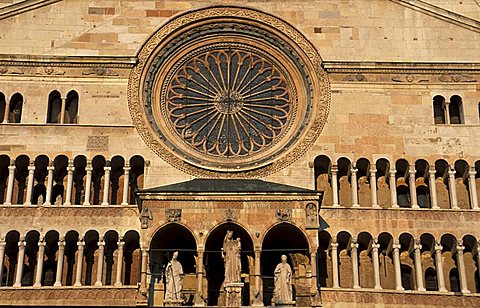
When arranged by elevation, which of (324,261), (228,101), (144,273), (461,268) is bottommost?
(144,273)

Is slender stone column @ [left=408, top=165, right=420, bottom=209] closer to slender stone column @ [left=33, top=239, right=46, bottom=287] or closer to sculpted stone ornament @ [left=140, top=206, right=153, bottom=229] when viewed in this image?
sculpted stone ornament @ [left=140, top=206, right=153, bottom=229]

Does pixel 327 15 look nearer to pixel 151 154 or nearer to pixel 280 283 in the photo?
pixel 151 154

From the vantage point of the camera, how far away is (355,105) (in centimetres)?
2923

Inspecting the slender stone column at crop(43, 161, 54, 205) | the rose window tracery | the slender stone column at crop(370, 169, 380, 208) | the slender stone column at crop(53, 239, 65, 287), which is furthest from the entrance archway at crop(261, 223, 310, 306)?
the slender stone column at crop(43, 161, 54, 205)

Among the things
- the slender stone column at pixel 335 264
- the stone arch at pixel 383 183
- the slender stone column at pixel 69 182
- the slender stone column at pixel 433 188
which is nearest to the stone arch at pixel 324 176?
the stone arch at pixel 383 183

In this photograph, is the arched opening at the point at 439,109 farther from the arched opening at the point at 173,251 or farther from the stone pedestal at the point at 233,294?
the stone pedestal at the point at 233,294

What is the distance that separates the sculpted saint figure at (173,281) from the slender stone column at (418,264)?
22.3ft

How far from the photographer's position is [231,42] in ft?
101

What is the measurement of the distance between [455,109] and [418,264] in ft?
18.2

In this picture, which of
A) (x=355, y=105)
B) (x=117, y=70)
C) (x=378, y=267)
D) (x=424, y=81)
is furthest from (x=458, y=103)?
(x=117, y=70)

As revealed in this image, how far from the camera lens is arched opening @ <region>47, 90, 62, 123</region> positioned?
29172 mm

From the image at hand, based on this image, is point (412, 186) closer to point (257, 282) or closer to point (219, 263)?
point (257, 282)

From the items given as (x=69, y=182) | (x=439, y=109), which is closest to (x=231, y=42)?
(x=439, y=109)

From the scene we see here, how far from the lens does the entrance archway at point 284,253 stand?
26.5 metres
